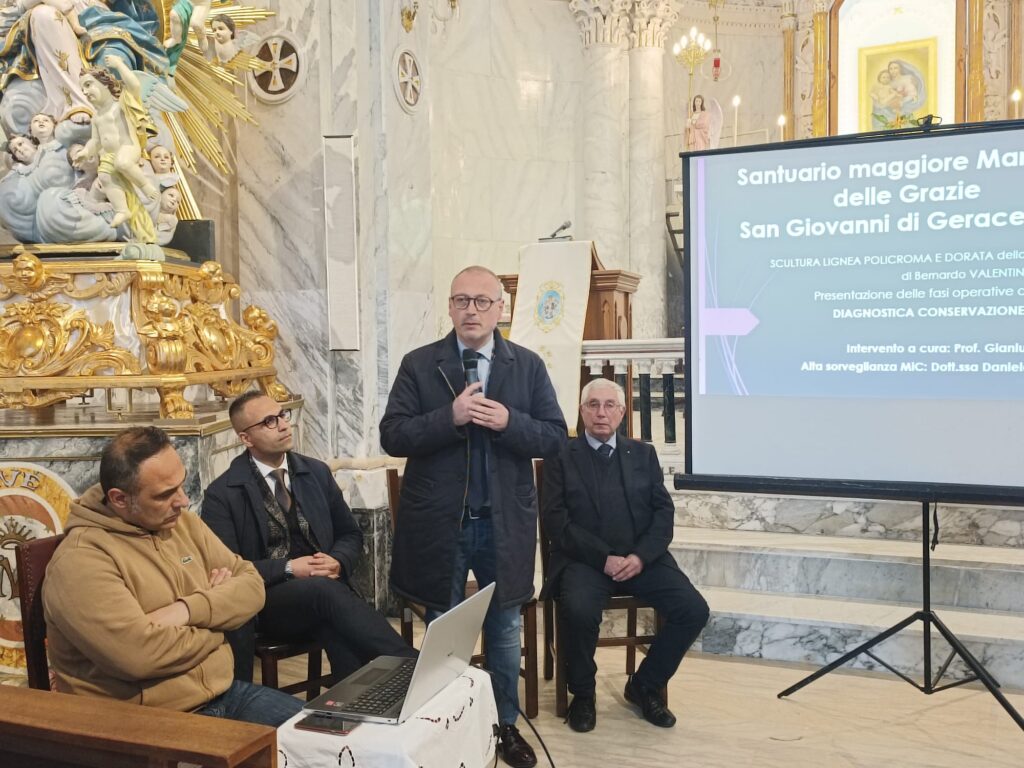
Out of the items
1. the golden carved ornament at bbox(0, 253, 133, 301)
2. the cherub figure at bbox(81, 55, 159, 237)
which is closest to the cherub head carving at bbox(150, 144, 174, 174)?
the cherub figure at bbox(81, 55, 159, 237)

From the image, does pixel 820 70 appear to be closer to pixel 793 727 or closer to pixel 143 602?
pixel 793 727

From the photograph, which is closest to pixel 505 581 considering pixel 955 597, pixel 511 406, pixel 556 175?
pixel 511 406

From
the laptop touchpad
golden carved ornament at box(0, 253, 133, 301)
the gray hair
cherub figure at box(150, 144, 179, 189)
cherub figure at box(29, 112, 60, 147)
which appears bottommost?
the laptop touchpad

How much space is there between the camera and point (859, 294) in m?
3.50

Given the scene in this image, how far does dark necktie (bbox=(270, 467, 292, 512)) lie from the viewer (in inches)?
136

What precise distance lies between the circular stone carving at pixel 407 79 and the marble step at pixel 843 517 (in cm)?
247

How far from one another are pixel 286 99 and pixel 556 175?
17.8 feet

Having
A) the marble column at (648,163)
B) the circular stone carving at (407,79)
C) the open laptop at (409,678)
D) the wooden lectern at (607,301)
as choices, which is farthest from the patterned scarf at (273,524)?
the marble column at (648,163)

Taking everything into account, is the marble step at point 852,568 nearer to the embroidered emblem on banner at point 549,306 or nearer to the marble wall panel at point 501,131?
the embroidered emblem on banner at point 549,306

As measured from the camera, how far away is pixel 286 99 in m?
4.90

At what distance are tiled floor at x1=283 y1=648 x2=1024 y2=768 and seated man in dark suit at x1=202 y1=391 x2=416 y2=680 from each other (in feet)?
2.70

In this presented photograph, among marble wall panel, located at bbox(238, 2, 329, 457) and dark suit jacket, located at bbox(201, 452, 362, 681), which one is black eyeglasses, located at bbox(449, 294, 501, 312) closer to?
dark suit jacket, located at bbox(201, 452, 362, 681)

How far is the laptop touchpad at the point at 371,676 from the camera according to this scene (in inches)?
90.6

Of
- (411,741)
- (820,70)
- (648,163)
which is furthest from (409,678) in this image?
(820,70)
